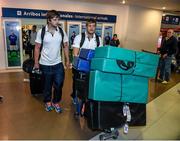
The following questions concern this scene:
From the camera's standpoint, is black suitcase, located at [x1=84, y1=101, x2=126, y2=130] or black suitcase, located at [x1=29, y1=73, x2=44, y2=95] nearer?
black suitcase, located at [x1=84, y1=101, x2=126, y2=130]

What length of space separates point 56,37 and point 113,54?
122cm

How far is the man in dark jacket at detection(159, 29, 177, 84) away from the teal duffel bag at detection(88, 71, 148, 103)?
3.45 metres

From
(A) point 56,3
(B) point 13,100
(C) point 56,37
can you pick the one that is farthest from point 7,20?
(C) point 56,37

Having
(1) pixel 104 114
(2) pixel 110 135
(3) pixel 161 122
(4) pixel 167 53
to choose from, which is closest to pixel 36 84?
(2) pixel 110 135

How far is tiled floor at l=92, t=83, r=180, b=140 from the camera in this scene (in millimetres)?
2627

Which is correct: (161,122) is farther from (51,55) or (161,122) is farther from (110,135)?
(51,55)

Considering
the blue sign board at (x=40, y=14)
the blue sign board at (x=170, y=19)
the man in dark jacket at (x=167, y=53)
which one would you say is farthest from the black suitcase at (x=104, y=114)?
the blue sign board at (x=170, y=19)

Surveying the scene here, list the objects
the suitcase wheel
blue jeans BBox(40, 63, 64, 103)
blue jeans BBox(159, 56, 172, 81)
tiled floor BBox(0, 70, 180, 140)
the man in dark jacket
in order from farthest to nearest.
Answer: blue jeans BBox(159, 56, 172, 81), the man in dark jacket, blue jeans BBox(40, 63, 64, 103), tiled floor BBox(0, 70, 180, 140), the suitcase wheel

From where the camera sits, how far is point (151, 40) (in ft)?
33.0

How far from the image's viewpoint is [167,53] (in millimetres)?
5379

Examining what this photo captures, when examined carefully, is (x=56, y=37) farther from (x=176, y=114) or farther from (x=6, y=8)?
(x=6, y=8)

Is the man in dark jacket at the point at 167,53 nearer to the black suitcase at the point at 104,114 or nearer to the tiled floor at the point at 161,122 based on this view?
the tiled floor at the point at 161,122

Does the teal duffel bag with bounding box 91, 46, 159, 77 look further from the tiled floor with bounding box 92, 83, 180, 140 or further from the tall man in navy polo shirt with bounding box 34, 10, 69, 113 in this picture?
the tall man in navy polo shirt with bounding box 34, 10, 69, 113

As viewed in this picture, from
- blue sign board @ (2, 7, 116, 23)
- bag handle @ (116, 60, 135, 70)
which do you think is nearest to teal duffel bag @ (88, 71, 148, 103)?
bag handle @ (116, 60, 135, 70)
